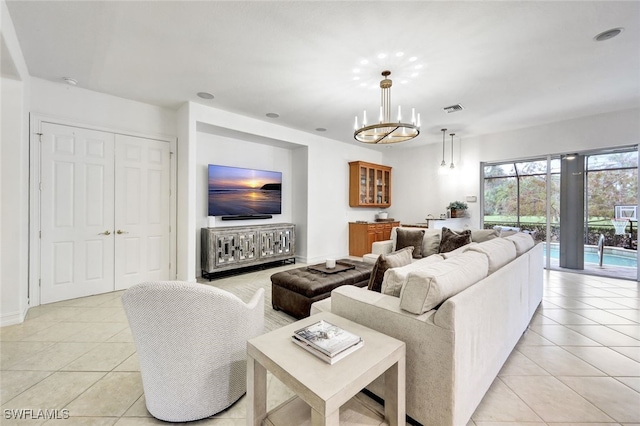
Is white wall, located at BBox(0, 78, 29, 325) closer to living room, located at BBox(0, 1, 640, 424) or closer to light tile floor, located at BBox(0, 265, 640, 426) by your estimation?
living room, located at BBox(0, 1, 640, 424)

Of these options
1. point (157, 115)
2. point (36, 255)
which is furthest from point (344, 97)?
point (36, 255)

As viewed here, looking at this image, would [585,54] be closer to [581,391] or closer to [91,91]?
[581,391]

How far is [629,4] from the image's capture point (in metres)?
2.12

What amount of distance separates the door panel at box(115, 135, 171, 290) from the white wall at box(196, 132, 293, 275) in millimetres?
549

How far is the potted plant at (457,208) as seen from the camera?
229 inches

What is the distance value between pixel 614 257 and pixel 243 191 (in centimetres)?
686

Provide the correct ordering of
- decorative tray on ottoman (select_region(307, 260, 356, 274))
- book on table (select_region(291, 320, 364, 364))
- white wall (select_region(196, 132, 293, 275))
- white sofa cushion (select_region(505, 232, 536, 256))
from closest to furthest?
book on table (select_region(291, 320, 364, 364)) < white sofa cushion (select_region(505, 232, 536, 256)) < decorative tray on ottoman (select_region(307, 260, 356, 274)) < white wall (select_region(196, 132, 293, 275))

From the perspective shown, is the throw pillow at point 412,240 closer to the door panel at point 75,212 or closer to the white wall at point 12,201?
the door panel at point 75,212

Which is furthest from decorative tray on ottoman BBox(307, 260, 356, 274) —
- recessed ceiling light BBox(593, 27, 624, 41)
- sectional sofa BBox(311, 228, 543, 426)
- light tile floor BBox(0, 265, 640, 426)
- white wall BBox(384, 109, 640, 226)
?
white wall BBox(384, 109, 640, 226)

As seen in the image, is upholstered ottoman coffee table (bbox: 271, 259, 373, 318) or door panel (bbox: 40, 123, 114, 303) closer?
upholstered ottoman coffee table (bbox: 271, 259, 373, 318)

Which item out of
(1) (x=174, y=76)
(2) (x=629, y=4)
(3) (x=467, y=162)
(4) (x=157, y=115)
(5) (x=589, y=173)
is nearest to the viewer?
(2) (x=629, y=4)

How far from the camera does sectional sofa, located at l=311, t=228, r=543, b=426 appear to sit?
1330mm

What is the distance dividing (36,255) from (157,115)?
2.42 metres

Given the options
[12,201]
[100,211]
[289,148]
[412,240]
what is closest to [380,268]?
[412,240]
